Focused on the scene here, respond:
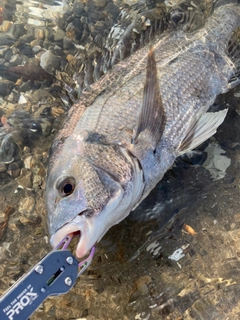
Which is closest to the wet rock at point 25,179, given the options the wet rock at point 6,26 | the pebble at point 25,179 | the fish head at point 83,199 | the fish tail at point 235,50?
the pebble at point 25,179

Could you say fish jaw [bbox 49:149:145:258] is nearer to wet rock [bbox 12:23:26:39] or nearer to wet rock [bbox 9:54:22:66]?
wet rock [bbox 9:54:22:66]

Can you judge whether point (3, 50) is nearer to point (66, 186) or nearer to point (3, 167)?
point (3, 167)

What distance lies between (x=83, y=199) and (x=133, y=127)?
2.32 ft

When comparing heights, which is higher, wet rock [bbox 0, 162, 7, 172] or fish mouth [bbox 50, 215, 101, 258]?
fish mouth [bbox 50, 215, 101, 258]

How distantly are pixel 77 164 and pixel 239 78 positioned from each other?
6.12 ft

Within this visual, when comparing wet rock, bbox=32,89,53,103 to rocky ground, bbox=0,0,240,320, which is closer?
rocky ground, bbox=0,0,240,320

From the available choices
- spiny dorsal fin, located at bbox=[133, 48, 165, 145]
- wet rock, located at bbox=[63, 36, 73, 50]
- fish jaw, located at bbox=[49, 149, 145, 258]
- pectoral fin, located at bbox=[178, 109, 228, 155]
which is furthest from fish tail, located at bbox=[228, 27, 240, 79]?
wet rock, located at bbox=[63, 36, 73, 50]

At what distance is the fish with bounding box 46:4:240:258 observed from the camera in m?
2.20

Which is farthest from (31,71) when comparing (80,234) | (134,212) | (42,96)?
(80,234)

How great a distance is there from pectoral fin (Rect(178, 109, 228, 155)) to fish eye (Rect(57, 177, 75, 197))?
943 mm

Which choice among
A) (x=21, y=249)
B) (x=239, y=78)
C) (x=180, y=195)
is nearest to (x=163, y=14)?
(x=239, y=78)

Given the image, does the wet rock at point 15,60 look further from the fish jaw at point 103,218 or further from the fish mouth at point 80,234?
the fish mouth at point 80,234

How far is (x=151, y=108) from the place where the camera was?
260 cm

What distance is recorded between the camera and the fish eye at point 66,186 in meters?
2.23
